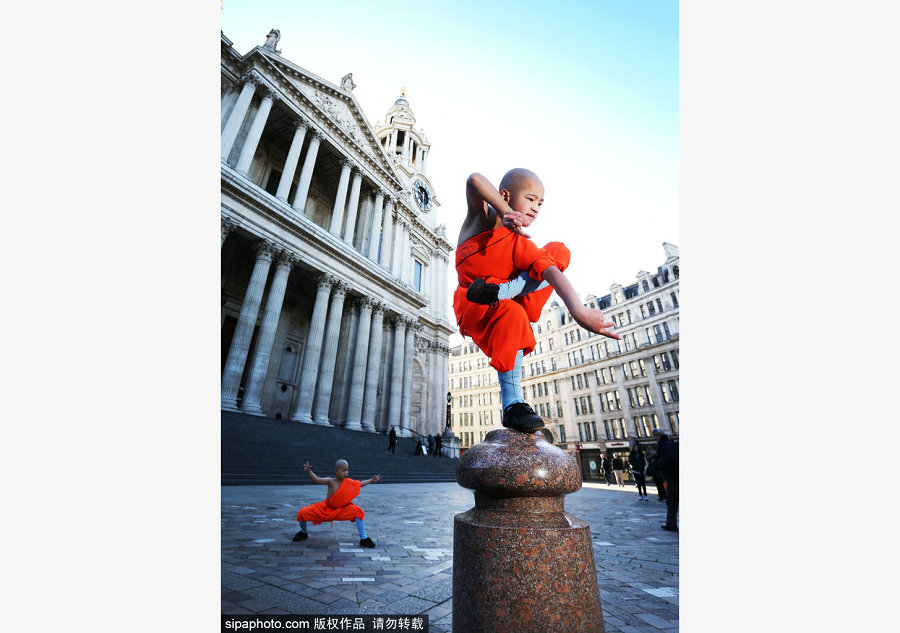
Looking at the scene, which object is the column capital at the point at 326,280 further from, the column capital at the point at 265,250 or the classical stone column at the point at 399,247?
the classical stone column at the point at 399,247

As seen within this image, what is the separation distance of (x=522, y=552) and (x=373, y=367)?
20183mm

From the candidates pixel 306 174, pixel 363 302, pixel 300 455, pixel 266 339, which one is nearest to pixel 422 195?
pixel 306 174

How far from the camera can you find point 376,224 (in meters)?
24.2

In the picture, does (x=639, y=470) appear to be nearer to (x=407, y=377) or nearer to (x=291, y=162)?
(x=407, y=377)

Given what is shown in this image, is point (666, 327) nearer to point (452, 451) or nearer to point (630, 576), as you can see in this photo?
point (630, 576)

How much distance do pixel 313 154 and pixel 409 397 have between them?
1543 cm

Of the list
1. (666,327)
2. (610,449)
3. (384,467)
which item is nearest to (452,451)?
(384,467)

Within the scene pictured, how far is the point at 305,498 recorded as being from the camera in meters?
7.28

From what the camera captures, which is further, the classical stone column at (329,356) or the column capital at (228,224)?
the classical stone column at (329,356)

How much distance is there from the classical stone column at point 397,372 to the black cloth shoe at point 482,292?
2112 centimetres

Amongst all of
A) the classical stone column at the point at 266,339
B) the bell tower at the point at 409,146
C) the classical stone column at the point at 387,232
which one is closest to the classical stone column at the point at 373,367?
the classical stone column at the point at 387,232

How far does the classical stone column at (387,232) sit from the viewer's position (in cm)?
2495

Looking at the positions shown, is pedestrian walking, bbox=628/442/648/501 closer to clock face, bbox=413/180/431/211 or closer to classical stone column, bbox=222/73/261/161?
classical stone column, bbox=222/73/261/161

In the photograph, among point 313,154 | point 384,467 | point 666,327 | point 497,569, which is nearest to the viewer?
point 497,569
